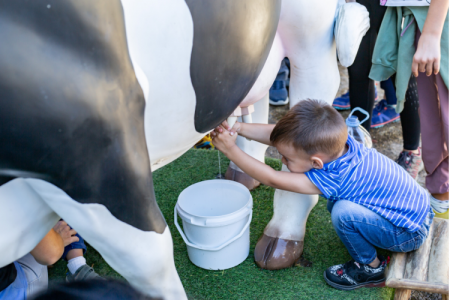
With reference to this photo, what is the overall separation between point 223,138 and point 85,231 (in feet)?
1.80

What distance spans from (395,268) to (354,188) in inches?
12.5

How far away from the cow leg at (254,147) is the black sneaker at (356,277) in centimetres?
66

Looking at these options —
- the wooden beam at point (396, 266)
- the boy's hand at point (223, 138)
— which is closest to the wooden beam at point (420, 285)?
the wooden beam at point (396, 266)

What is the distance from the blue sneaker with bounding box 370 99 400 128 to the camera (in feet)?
9.32

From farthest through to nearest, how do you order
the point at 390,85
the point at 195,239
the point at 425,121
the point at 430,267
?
the point at 390,85 < the point at 425,121 < the point at 195,239 < the point at 430,267

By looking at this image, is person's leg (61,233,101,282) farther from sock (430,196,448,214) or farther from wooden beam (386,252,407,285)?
sock (430,196,448,214)

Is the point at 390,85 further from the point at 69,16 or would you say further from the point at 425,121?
the point at 69,16

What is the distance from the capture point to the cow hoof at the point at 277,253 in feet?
4.96

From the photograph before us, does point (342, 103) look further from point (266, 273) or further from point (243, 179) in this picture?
point (266, 273)

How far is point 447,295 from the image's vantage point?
1282 mm

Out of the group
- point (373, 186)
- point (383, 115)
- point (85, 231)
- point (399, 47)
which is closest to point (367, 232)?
point (373, 186)

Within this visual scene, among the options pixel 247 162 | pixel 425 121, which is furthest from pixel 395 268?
pixel 425 121

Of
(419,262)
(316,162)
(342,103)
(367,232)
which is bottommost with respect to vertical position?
(342,103)

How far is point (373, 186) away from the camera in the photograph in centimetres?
129
